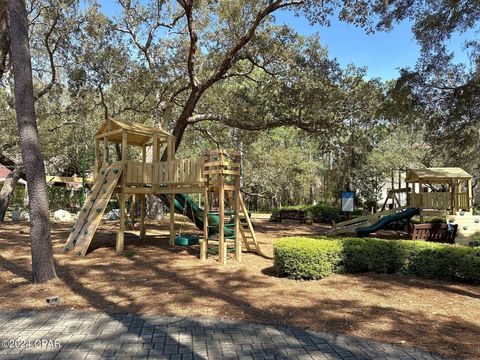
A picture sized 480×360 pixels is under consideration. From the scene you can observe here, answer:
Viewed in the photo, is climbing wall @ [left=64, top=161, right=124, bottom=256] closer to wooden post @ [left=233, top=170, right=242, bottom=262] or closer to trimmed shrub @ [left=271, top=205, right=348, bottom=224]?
wooden post @ [left=233, top=170, right=242, bottom=262]

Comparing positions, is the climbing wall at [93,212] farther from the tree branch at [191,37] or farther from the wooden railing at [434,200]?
the wooden railing at [434,200]

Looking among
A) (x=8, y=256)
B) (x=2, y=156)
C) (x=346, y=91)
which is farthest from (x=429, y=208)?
(x=2, y=156)

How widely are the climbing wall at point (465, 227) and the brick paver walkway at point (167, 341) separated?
973cm

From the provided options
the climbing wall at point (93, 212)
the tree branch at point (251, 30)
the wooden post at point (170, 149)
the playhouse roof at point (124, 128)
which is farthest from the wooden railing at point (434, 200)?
the climbing wall at point (93, 212)

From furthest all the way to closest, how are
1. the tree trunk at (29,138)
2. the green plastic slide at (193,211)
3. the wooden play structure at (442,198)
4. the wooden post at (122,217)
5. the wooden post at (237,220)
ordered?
1. the wooden play structure at (442,198)
2. the green plastic slide at (193,211)
3. the wooden post at (122,217)
4. the wooden post at (237,220)
5. the tree trunk at (29,138)

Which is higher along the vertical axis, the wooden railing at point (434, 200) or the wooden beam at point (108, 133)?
the wooden beam at point (108, 133)

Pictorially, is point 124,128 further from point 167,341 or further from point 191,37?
point 167,341

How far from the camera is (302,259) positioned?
679cm

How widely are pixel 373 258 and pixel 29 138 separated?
6.59 meters

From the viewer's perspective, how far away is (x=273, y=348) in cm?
379

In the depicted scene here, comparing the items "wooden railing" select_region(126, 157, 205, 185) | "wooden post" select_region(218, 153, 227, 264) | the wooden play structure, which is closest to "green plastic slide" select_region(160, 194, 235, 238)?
"wooden railing" select_region(126, 157, 205, 185)

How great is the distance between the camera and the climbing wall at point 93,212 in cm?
924

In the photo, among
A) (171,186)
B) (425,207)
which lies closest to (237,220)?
(171,186)

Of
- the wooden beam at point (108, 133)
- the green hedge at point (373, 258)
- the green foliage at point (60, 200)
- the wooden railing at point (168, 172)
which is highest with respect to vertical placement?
the wooden beam at point (108, 133)
